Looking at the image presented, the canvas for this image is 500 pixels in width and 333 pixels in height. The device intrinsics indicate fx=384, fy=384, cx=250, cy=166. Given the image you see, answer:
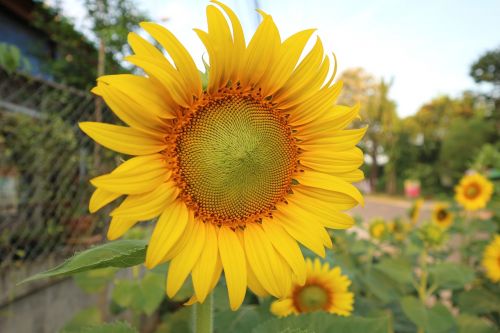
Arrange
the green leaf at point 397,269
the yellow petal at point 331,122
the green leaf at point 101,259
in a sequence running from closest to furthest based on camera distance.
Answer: the green leaf at point 101,259 → the yellow petal at point 331,122 → the green leaf at point 397,269

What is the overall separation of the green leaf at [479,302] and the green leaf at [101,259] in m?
2.22

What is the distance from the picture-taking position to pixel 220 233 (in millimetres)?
841

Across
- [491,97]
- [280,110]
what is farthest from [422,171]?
[280,110]

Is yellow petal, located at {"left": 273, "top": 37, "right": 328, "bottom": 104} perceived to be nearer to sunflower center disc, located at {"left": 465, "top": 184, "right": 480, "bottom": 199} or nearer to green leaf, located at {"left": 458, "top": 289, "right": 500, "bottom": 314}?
green leaf, located at {"left": 458, "top": 289, "right": 500, "bottom": 314}

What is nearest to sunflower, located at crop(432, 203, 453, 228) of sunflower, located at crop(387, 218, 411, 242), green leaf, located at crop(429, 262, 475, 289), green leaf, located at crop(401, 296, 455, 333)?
sunflower, located at crop(387, 218, 411, 242)

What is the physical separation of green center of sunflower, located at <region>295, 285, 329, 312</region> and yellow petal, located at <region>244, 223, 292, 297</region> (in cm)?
87

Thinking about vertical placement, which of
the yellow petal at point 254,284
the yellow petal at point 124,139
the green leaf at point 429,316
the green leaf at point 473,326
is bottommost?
the green leaf at point 473,326

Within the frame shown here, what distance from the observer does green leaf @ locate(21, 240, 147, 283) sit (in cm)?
65

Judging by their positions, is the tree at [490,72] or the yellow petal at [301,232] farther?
the tree at [490,72]

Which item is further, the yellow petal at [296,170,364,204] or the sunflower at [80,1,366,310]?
the yellow petal at [296,170,364,204]

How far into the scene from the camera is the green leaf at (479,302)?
2.20m

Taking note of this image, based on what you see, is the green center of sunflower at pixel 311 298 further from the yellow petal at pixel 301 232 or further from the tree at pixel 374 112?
the tree at pixel 374 112

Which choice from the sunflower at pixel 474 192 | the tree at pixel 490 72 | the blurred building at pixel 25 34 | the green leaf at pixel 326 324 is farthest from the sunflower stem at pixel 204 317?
the tree at pixel 490 72

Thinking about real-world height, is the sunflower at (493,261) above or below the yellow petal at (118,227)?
below
